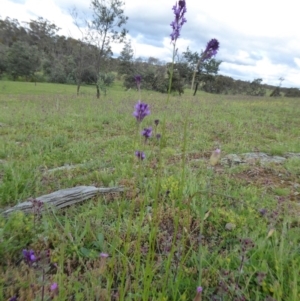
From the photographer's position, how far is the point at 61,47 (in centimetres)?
5697

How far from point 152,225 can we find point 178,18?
41.2 inches

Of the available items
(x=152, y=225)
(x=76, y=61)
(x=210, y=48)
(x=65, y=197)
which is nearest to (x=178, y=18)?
(x=210, y=48)

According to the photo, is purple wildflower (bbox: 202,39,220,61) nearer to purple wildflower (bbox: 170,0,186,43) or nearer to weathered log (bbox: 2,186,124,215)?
purple wildflower (bbox: 170,0,186,43)

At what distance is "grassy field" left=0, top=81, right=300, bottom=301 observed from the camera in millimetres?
1395

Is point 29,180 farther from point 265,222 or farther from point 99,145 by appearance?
point 265,222

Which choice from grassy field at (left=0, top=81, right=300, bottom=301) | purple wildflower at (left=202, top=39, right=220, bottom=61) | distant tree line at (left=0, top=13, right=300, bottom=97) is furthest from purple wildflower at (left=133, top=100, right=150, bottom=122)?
distant tree line at (left=0, top=13, right=300, bottom=97)

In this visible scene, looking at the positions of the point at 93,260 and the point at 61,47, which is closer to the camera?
the point at 93,260

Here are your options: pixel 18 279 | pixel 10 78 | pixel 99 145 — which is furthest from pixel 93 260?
pixel 10 78

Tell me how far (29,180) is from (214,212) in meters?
2.18

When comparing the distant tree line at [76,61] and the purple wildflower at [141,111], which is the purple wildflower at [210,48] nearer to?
the purple wildflower at [141,111]

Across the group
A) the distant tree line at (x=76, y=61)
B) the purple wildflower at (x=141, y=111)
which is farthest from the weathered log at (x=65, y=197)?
the distant tree line at (x=76, y=61)

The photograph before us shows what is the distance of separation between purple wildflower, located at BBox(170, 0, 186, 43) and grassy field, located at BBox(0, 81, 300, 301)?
316mm

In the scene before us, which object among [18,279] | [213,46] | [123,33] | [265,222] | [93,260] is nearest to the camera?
[213,46]

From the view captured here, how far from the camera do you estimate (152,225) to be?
4.28 feet
